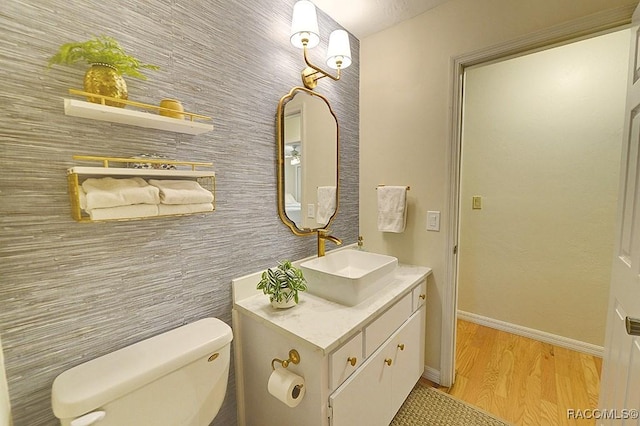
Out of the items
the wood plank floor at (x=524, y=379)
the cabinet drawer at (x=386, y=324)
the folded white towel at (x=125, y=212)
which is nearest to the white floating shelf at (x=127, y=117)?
the folded white towel at (x=125, y=212)

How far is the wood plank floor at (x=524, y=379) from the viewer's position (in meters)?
1.54

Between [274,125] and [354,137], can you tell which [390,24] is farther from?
[274,125]

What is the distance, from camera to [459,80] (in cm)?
153

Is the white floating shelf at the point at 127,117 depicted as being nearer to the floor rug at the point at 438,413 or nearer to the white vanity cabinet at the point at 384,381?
the white vanity cabinet at the point at 384,381

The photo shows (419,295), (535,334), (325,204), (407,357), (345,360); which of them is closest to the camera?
(345,360)

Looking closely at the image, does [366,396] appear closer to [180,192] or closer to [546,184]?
[180,192]

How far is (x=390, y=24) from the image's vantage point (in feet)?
5.68

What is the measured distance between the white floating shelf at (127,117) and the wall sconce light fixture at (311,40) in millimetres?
731

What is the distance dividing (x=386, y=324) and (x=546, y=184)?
6.22ft

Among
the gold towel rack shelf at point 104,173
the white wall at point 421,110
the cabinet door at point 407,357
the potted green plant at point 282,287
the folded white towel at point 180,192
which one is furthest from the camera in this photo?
the white wall at point 421,110

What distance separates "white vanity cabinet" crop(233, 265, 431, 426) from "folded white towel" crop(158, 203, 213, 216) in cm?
42

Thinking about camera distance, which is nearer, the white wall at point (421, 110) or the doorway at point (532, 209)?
the white wall at point (421, 110)

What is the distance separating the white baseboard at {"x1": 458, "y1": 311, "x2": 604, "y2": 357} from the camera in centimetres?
201

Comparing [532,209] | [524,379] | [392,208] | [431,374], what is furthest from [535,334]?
[392,208]
